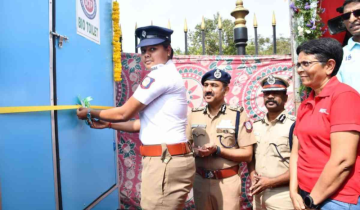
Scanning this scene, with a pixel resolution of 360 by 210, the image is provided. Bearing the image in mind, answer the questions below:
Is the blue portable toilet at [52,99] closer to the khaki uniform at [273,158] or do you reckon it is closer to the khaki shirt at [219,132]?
the khaki shirt at [219,132]

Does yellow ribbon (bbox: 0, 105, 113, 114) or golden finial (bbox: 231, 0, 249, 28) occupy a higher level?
golden finial (bbox: 231, 0, 249, 28)

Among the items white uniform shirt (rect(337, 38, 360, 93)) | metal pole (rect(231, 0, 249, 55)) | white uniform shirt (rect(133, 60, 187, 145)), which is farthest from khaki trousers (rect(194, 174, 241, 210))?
metal pole (rect(231, 0, 249, 55))

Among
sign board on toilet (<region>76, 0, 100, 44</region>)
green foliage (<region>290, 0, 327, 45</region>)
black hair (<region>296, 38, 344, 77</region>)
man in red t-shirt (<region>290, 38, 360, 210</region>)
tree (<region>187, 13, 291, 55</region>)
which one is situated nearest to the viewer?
man in red t-shirt (<region>290, 38, 360, 210</region>)

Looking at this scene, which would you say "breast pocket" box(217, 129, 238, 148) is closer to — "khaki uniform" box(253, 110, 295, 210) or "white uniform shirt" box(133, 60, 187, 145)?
"khaki uniform" box(253, 110, 295, 210)

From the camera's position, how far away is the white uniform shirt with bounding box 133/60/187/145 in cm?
184

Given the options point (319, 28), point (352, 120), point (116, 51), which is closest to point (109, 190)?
point (116, 51)

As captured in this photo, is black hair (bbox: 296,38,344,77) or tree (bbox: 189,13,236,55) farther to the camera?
tree (bbox: 189,13,236,55)

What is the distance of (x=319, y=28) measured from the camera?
3.28 meters

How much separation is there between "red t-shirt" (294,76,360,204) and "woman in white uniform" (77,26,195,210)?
0.74m

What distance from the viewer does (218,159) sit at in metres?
2.49

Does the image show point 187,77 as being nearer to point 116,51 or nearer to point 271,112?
point 116,51

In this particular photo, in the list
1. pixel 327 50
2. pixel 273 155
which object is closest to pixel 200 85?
pixel 273 155

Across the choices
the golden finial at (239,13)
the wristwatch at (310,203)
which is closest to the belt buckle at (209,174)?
the wristwatch at (310,203)

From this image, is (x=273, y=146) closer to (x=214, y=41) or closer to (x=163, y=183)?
(x=163, y=183)
